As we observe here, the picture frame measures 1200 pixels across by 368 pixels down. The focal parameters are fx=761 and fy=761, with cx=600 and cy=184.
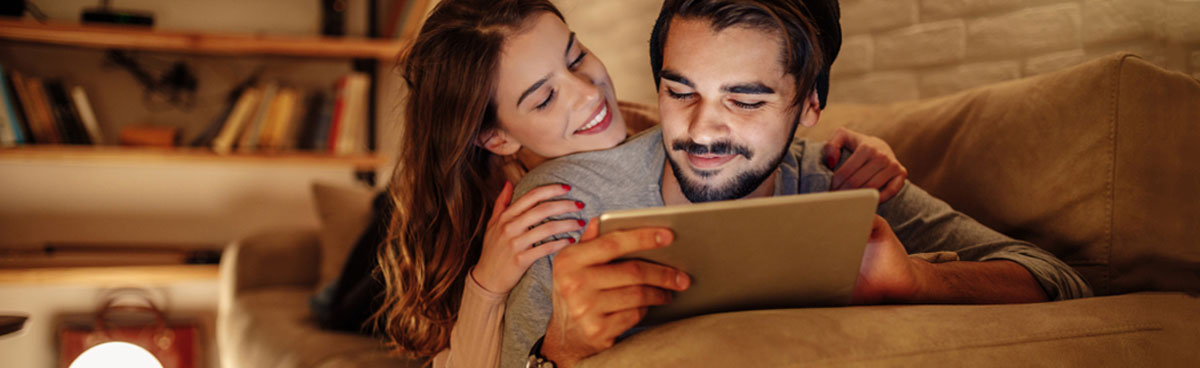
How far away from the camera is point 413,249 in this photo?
86 centimetres

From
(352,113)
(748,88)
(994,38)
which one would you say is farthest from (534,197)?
(352,113)

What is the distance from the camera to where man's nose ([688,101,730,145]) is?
600 mm

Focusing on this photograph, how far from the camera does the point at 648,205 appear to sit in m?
0.71

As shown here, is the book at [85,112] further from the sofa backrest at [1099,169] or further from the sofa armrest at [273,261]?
the sofa backrest at [1099,169]

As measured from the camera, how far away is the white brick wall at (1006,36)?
971mm

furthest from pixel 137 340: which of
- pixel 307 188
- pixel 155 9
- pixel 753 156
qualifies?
pixel 753 156

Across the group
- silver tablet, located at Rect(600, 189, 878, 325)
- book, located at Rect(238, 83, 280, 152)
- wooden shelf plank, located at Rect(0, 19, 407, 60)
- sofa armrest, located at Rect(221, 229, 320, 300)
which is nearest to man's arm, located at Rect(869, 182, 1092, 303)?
silver tablet, located at Rect(600, 189, 878, 325)

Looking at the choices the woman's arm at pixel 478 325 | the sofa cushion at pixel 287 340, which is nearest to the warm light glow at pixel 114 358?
the sofa cushion at pixel 287 340

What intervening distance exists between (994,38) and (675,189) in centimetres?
60

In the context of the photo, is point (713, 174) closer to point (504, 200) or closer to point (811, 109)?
point (811, 109)

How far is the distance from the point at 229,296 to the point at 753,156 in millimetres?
2228

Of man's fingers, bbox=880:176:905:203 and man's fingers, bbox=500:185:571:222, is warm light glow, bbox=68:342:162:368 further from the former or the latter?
man's fingers, bbox=880:176:905:203

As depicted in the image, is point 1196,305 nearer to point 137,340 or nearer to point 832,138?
point 832,138

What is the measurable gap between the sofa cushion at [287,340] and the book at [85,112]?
1.09 m
